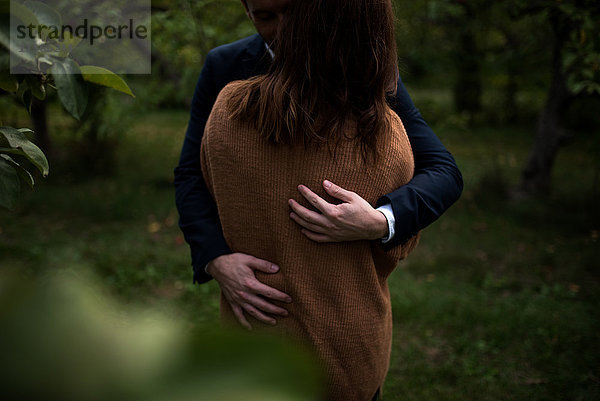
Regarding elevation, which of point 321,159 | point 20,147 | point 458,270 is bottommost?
point 458,270

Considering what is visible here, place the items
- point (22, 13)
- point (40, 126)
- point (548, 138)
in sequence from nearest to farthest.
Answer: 1. point (22, 13)
2. point (548, 138)
3. point (40, 126)

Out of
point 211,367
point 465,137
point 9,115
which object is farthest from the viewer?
point 465,137

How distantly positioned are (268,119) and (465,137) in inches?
414

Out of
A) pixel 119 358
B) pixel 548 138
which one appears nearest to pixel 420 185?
pixel 119 358

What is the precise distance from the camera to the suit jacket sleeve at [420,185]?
4.60ft

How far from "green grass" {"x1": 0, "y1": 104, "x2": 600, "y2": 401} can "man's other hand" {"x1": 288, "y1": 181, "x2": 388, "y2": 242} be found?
1155 millimetres

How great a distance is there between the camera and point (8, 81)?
87cm

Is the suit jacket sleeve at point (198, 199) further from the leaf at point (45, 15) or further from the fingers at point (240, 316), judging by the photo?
the leaf at point (45, 15)

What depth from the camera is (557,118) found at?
19.1 feet

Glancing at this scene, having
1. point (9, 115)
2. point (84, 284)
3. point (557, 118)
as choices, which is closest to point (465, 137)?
point (557, 118)

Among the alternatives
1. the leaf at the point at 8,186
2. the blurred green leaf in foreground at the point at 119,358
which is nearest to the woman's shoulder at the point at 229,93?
the leaf at the point at 8,186

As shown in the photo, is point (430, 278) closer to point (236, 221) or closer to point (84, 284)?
point (236, 221)

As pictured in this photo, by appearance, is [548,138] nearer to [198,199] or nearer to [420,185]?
[420,185]

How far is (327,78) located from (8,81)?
76 centimetres
